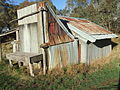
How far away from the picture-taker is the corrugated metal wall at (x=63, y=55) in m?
8.30

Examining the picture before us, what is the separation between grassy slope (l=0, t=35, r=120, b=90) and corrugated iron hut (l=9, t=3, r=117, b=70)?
39.2 inches

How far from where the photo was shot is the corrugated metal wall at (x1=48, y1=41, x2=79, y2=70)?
8297 millimetres

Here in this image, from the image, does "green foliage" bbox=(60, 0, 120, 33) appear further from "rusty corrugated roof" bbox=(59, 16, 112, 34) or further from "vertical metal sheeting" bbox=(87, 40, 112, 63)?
"vertical metal sheeting" bbox=(87, 40, 112, 63)

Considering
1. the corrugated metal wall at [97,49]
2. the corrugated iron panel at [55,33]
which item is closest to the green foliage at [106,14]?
the corrugated metal wall at [97,49]

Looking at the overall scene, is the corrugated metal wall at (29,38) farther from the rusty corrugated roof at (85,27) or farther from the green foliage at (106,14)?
the green foliage at (106,14)

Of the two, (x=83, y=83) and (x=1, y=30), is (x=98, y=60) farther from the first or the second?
(x=1, y=30)

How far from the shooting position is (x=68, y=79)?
7.34 m

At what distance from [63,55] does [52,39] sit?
1.52m

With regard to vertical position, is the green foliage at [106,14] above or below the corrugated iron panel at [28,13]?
above

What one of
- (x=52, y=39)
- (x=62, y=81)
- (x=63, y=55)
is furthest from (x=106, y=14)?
(x=62, y=81)

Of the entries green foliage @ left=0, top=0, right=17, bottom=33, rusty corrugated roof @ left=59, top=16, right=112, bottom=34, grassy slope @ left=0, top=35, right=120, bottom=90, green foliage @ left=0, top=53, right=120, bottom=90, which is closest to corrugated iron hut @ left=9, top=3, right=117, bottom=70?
rusty corrugated roof @ left=59, top=16, right=112, bottom=34

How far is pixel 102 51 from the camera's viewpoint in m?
11.5

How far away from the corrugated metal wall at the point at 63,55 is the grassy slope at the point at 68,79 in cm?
56

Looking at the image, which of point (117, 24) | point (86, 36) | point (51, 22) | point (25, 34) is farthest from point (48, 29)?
point (117, 24)
